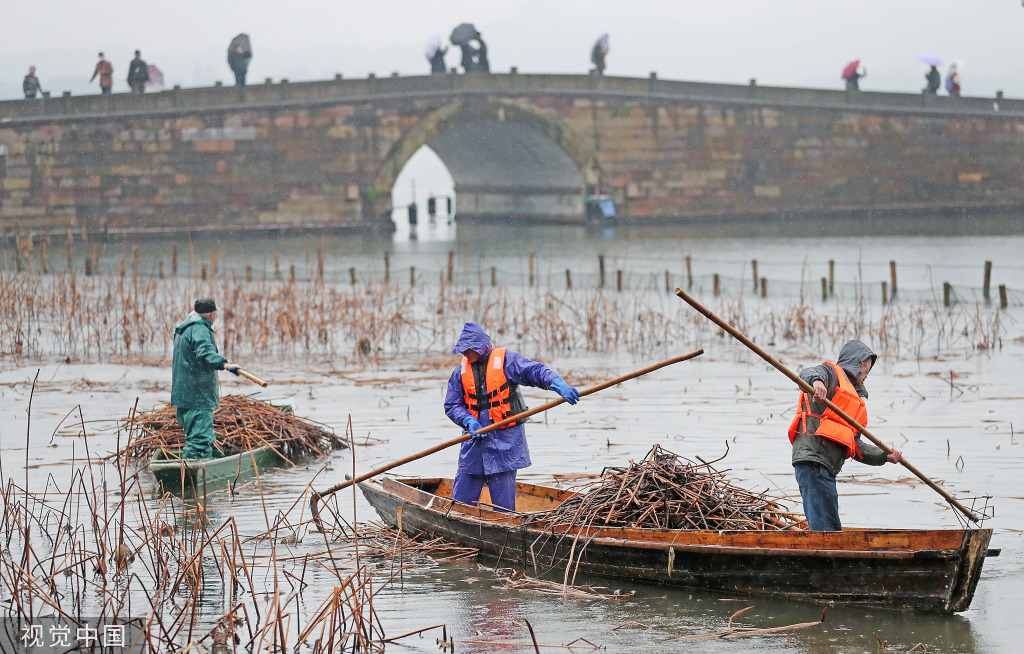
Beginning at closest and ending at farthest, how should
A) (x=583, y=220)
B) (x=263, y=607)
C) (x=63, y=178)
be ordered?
(x=263, y=607) → (x=63, y=178) → (x=583, y=220)

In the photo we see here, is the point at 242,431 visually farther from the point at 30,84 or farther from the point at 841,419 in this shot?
the point at 30,84

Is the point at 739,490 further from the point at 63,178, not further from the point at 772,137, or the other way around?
the point at 772,137

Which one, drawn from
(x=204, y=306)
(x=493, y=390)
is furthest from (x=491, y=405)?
(x=204, y=306)

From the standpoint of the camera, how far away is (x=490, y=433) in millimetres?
8172

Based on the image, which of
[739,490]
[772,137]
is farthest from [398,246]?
[739,490]

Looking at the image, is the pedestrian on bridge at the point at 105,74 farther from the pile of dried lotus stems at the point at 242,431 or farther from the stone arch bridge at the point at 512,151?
the pile of dried lotus stems at the point at 242,431

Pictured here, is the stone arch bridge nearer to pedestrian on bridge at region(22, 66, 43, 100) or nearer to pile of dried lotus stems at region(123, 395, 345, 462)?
pedestrian on bridge at region(22, 66, 43, 100)

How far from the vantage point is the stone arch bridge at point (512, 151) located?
42.4 meters

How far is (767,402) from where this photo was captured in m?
14.1

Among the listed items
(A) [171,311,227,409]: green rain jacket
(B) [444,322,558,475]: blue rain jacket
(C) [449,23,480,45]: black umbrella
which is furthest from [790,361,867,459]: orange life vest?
(C) [449,23,480,45]: black umbrella

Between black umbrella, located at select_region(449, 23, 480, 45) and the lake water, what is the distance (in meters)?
22.7

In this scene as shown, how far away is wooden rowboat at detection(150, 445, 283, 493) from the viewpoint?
32.0 ft

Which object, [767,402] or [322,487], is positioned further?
[767,402]

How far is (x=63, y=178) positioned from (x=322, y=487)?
3493cm
